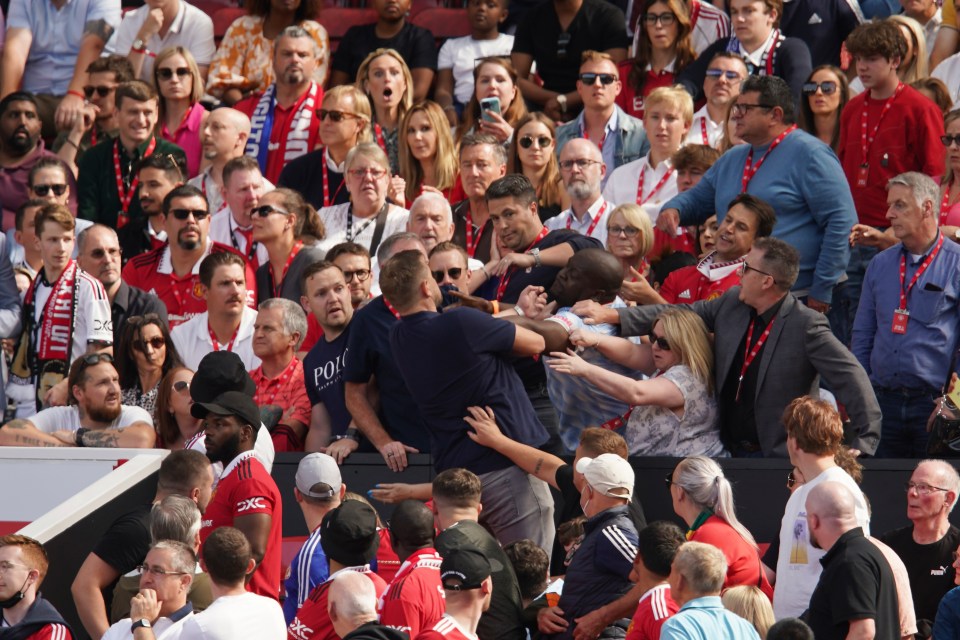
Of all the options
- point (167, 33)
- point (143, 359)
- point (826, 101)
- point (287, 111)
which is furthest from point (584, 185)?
point (167, 33)

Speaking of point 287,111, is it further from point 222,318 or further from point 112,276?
point 222,318

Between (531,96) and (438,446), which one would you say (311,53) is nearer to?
(531,96)

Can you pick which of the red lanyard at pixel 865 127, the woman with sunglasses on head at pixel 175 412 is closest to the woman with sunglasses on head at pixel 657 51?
the red lanyard at pixel 865 127

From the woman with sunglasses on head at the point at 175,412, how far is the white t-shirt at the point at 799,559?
132 inches

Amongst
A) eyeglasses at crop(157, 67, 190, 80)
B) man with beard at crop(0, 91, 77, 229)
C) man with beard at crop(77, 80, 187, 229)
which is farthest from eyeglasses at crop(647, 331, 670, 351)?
man with beard at crop(0, 91, 77, 229)

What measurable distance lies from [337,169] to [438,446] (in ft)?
12.7

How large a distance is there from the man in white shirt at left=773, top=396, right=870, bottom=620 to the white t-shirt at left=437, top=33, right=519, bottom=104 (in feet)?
20.9

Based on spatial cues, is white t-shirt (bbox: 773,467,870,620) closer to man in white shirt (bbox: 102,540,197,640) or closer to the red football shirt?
the red football shirt

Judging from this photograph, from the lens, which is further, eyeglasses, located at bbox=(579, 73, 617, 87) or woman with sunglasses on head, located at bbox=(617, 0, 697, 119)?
woman with sunglasses on head, located at bbox=(617, 0, 697, 119)

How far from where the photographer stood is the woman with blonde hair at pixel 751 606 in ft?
21.3

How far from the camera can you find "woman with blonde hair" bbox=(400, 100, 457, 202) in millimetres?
11531

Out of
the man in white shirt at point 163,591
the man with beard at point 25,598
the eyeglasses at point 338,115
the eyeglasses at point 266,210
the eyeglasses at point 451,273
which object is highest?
the eyeglasses at point 338,115

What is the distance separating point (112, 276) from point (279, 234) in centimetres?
104

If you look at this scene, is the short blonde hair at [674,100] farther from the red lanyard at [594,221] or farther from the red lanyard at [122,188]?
the red lanyard at [122,188]
